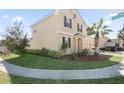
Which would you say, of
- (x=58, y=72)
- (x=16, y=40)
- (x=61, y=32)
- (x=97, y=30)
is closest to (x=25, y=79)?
(x=58, y=72)

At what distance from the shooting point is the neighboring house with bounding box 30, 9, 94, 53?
696cm

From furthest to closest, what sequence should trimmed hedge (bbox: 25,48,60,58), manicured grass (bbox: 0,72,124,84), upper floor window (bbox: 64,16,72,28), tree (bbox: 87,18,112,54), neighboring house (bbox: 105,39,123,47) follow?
upper floor window (bbox: 64,16,72,28), neighboring house (bbox: 105,39,123,47), trimmed hedge (bbox: 25,48,60,58), tree (bbox: 87,18,112,54), manicured grass (bbox: 0,72,124,84)

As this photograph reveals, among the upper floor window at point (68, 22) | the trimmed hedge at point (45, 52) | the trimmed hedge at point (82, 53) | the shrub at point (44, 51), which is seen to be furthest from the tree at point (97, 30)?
the shrub at point (44, 51)

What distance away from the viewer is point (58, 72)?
6.66 metres

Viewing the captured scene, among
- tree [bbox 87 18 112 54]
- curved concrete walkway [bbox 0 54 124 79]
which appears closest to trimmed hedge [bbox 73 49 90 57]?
tree [bbox 87 18 112 54]

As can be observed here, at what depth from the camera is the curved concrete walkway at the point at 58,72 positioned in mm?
6664

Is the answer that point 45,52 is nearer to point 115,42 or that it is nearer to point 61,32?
point 61,32

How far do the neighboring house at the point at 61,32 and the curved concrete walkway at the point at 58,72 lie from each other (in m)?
0.64

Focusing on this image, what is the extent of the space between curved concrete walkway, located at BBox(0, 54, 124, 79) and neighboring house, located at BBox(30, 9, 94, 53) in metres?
0.64

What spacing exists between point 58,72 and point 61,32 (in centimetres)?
123

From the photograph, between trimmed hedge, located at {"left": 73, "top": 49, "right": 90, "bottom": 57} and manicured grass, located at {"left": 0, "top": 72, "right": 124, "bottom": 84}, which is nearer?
manicured grass, located at {"left": 0, "top": 72, "right": 124, "bottom": 84}

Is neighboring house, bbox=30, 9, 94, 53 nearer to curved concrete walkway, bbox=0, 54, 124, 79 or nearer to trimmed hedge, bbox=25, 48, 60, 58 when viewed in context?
trimmed hedge, bbox=25, 48, 60, 58
